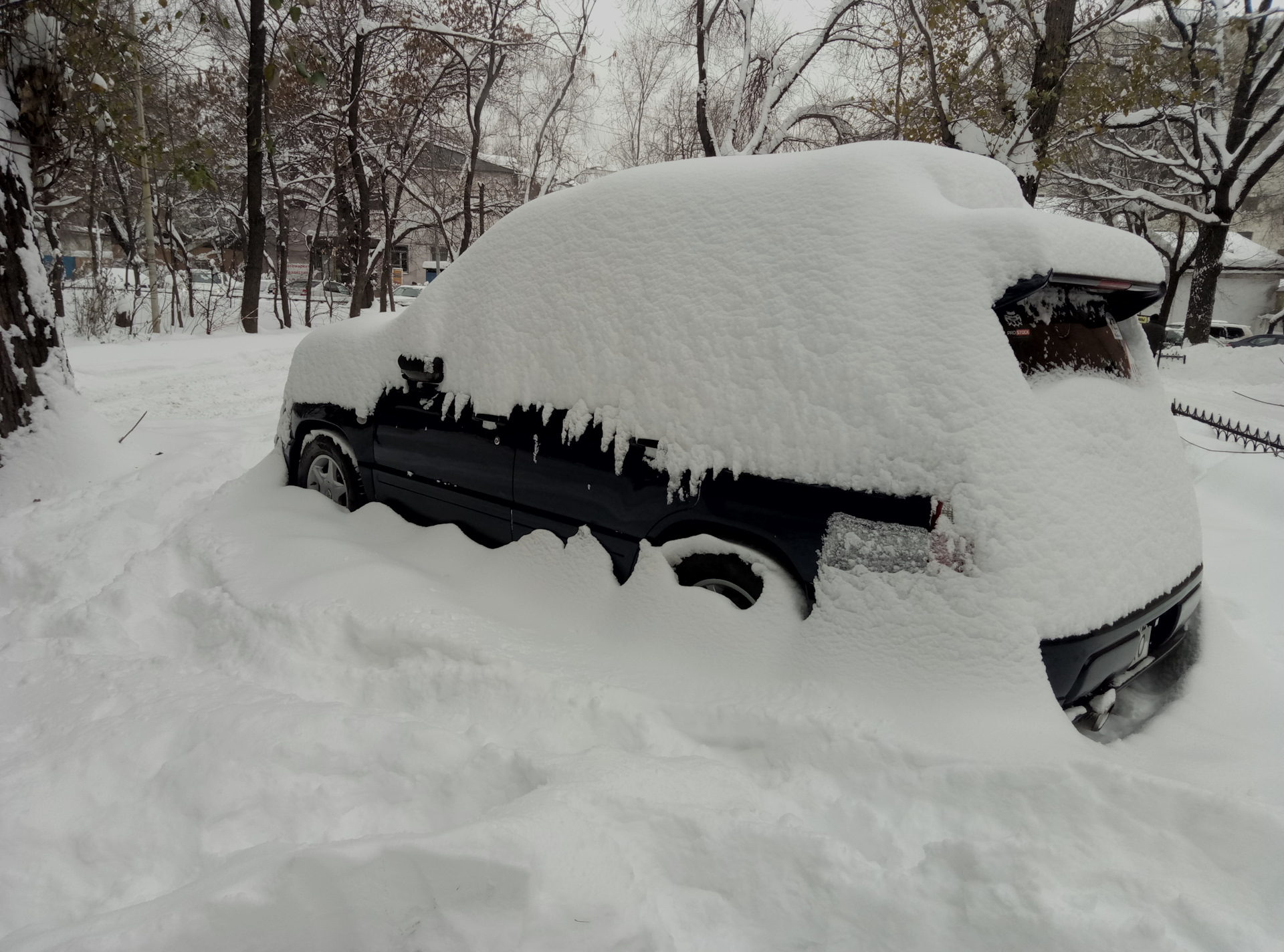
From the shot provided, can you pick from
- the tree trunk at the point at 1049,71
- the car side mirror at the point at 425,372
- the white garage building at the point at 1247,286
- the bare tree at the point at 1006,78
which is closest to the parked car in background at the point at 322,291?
the bare tree at the point at 1006,78

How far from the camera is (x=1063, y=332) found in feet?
7.65

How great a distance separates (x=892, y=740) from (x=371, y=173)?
21.5 m

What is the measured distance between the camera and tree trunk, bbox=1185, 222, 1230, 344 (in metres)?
Result: 17.1

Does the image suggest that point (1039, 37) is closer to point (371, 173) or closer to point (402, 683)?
point (402, 683)

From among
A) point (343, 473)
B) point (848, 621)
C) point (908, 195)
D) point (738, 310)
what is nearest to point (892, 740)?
point (848, 621)

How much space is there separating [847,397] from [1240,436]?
21.1ft

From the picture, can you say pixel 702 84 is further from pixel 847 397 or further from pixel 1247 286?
pixel 1247 286

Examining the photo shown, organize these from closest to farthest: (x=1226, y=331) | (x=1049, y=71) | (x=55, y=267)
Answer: (x=1049, y=71) < (x=55, y=267) < (x=1226, y=331)

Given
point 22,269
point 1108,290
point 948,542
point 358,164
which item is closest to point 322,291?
point 358,164

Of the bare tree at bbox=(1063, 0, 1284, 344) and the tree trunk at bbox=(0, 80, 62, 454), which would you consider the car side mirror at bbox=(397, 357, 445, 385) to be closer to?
the tree trunk at bbox=(0, 80, 62, 454)

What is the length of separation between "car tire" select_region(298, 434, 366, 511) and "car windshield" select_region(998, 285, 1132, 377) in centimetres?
330

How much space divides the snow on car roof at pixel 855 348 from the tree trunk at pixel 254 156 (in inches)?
492

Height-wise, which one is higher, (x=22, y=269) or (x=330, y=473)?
(x=22, y=269)

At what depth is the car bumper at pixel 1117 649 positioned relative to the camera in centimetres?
207
